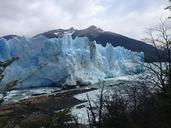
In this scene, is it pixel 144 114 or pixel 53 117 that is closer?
pixel 53 117

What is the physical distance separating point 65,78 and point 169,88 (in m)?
30.2

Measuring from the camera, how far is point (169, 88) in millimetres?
8180

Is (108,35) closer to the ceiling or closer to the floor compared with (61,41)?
closer to the ceiling

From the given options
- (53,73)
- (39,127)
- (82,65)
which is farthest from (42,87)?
(39,127)

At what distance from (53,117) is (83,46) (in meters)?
39.5

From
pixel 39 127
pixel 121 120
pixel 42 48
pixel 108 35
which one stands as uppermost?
pixel 108 35

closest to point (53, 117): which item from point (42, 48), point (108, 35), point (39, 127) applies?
point (39, 127)

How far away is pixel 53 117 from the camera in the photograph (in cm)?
439

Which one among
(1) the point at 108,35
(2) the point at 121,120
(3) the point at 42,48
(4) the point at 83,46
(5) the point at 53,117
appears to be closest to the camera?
(5) the point at 53,117

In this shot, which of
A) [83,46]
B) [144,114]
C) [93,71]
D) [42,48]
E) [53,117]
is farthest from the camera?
[83,46]

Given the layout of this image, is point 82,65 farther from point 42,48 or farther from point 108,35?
point 108,35

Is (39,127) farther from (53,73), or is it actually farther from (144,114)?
(53,73)

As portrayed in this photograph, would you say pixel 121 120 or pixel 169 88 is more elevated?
pixel 169 88

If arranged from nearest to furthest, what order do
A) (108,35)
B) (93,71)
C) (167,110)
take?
(167,110), (93,71), (108,35)
